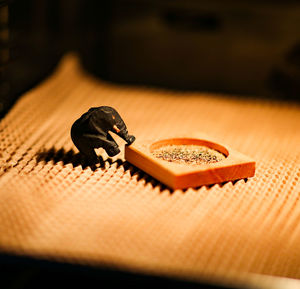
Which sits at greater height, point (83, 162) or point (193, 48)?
point (83, 162)

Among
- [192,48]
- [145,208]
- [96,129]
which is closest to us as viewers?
[145,208]

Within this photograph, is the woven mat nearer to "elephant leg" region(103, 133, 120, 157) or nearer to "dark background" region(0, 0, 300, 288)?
"elephant leg" region(103, 133, 120, 157)

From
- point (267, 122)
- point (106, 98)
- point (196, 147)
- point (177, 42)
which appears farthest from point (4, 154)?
point (177, 42)

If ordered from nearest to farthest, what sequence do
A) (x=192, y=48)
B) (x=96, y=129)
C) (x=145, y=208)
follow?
(x=145, y=208) < (x=96, y=129) < (x=192, y=48)

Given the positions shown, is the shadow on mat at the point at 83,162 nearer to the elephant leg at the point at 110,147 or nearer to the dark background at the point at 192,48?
the elephant leg at the point at 110,147

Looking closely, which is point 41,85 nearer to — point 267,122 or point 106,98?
point 106,98

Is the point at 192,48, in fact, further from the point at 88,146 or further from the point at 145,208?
the point at 145,208

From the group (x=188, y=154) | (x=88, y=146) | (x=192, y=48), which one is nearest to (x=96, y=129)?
(x=88, y=146)

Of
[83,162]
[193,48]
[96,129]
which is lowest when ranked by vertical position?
[193,48]
